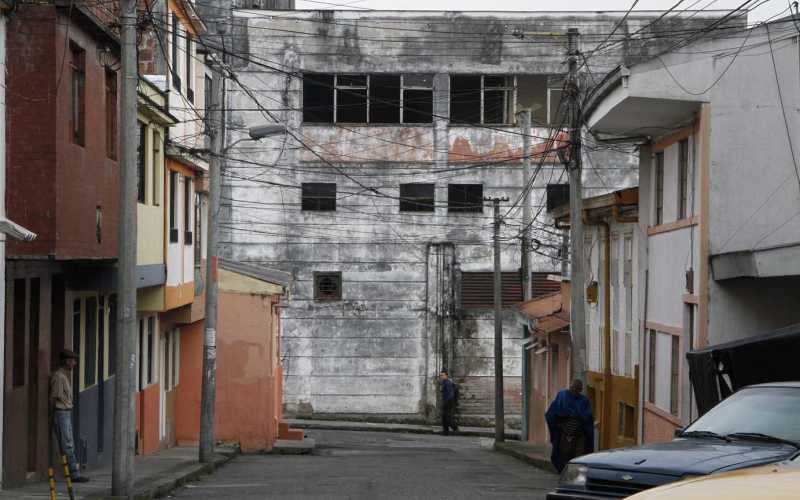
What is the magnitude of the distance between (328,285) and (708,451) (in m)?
33.9

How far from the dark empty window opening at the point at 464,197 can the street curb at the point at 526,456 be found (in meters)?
12.2

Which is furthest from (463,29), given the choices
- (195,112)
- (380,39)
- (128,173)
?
(128,173)

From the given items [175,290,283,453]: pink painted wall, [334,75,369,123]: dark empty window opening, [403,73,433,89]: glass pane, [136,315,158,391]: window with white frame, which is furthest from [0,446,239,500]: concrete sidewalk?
[403,73,433,89]: glass pane

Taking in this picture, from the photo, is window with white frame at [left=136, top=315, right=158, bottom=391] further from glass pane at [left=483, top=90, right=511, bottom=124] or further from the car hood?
glass pane at [left=483, top=90, right=511, bottom=124]

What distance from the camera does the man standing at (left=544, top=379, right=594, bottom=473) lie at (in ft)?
60.0

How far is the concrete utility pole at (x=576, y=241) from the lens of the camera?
856 inches

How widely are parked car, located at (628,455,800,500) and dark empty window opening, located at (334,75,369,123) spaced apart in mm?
37884

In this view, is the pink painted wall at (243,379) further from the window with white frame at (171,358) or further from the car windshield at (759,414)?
the car windshield at (759,414)

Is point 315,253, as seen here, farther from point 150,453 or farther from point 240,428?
point 150,453

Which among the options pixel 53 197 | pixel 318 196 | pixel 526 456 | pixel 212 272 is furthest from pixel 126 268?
pixel 318 196

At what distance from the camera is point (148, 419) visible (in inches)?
1053

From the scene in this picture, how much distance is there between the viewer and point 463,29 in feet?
141

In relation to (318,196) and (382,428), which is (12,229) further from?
(318,196)

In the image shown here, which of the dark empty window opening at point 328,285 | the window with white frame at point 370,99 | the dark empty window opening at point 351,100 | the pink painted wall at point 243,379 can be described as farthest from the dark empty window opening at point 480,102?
the pink painted wall at point 243,379
